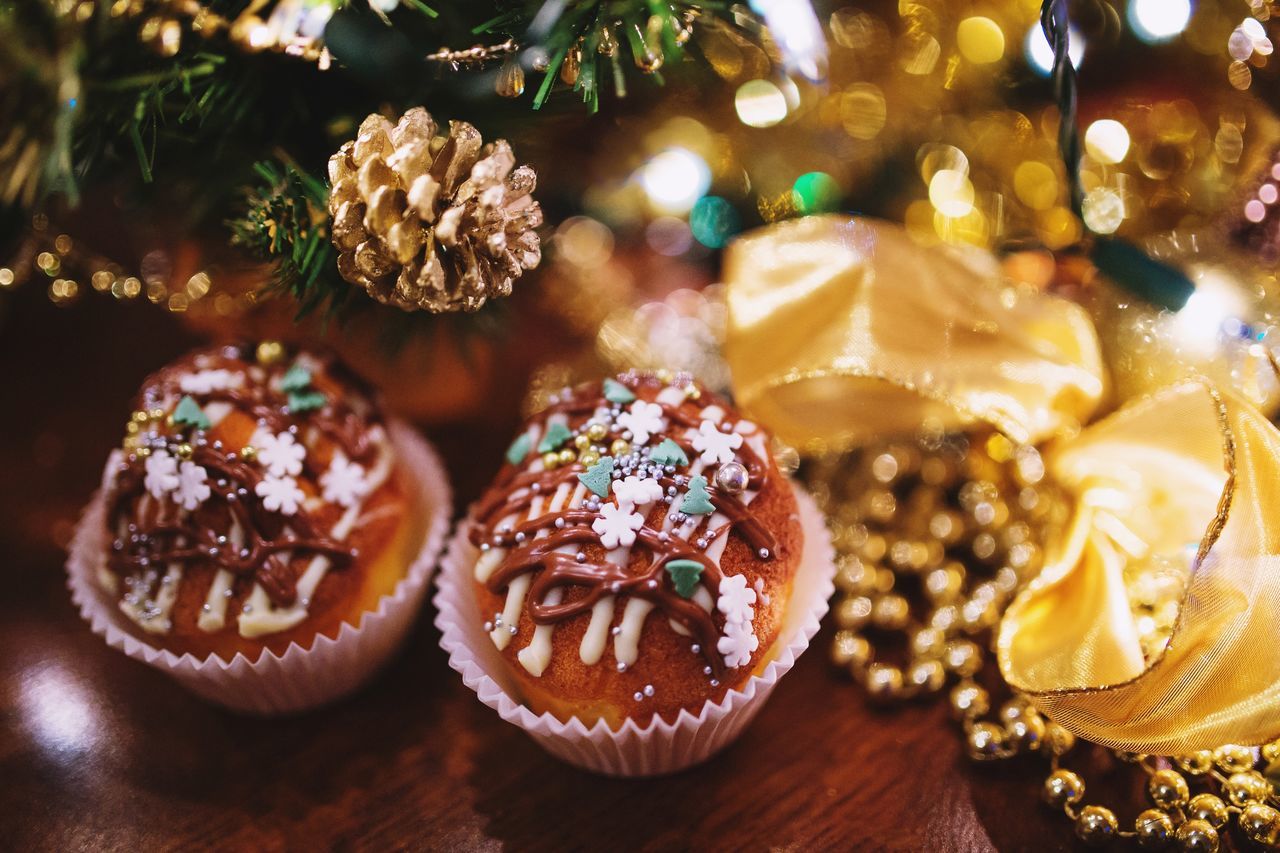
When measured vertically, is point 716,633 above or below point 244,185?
below

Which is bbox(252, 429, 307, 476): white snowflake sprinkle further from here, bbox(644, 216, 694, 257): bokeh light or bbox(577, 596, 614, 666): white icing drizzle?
bbox(644, 216, 694, 257): bokeh light

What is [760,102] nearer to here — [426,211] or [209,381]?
[426,211]

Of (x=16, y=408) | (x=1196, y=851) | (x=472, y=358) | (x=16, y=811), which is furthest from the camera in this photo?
(x=16, y=408)

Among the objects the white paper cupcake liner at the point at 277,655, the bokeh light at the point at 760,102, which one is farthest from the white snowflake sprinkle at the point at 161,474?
the bokeh light at the point at 760,102

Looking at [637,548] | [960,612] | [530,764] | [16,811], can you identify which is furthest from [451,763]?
[960,612]

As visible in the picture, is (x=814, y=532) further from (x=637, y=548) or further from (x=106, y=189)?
(x=106, y=189)

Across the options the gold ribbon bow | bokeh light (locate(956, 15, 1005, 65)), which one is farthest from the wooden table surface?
bokeh light (locate(956, 15, 1005, 65))
